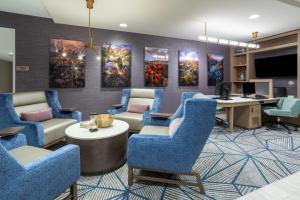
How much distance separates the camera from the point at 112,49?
506 centimetres

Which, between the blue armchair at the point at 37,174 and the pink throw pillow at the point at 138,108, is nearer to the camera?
the blue armchair at the point at 37,174

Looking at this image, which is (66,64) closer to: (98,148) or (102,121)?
(102,121)

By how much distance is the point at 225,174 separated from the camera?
2.43 meters

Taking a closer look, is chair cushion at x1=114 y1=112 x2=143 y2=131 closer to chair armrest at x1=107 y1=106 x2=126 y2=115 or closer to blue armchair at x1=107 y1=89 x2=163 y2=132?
blue armchair at x1=107 y1=89 x2=163 y2=132

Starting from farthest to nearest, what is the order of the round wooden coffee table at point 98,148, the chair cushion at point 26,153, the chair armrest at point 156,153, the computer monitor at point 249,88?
the computer monitor at point 249,88 → the round wooden coffee table at point 98,148 → the chair armrest at point 156,153 → the chair cushion at point 26,153

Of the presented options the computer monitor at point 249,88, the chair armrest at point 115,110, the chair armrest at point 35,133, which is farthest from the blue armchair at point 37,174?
the computer monitor at point 249,88

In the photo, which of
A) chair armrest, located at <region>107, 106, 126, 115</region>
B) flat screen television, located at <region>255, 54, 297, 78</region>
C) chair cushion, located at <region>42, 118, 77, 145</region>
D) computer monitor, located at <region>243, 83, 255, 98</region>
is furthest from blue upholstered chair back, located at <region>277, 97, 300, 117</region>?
chair cushion, located at <region>42, 118, 77, 145</region>

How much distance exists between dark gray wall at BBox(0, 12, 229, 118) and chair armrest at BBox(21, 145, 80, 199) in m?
3.40

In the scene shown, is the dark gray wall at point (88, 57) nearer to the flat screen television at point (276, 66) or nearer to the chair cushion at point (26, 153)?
the flat screen television at point (276, 66)

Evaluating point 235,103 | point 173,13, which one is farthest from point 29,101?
point 235,103

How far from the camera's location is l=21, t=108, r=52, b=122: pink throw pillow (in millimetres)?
3111

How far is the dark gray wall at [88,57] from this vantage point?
4.18 meters

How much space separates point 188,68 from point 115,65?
2.42 metres

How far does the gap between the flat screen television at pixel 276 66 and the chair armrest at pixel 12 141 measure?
6.49 metres
